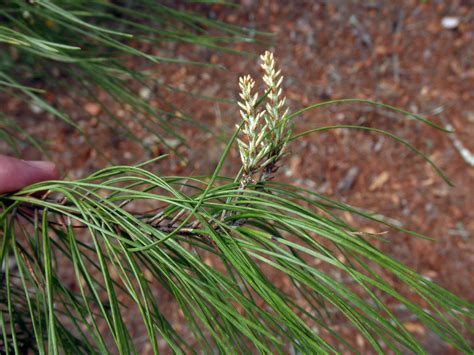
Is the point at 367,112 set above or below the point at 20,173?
above

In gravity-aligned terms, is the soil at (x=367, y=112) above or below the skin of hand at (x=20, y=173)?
above

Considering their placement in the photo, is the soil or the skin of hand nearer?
the skin of hand

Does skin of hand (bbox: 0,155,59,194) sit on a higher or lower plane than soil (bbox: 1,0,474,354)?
lower

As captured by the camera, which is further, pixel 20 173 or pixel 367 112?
pixel 367 112

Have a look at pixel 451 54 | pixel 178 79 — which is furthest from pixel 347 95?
pixel 178 79

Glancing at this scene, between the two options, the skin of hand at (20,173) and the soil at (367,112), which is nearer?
the skin of hand at (20,173)
